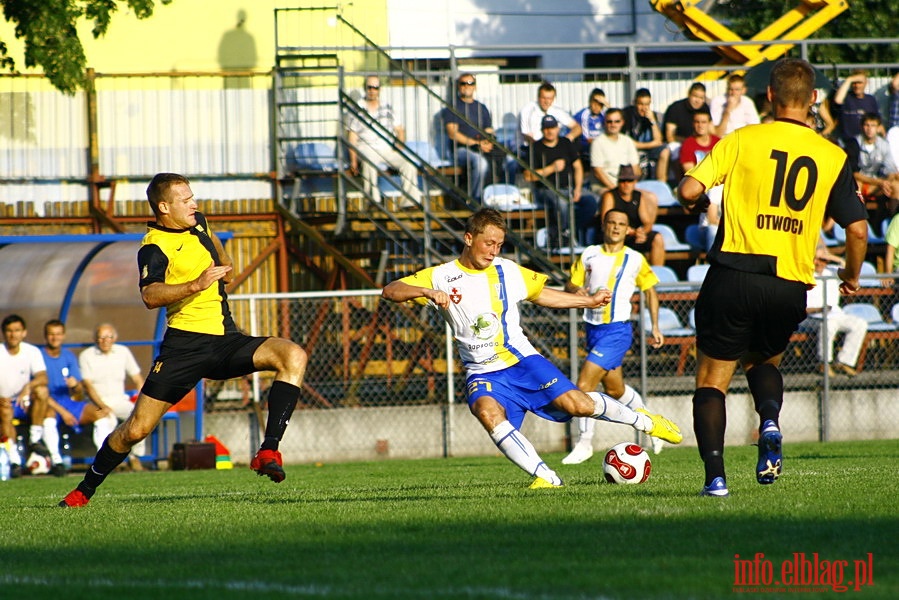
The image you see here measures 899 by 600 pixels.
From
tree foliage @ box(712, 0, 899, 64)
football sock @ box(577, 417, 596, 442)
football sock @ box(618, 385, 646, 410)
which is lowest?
football sock @ box(577, 417, 596, 442)

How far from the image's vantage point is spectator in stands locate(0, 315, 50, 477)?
51.9ft

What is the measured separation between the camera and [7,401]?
1575 centimetres

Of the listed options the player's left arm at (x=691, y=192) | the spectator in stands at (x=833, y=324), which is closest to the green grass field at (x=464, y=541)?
the player's left arm at (x=691, y=192)

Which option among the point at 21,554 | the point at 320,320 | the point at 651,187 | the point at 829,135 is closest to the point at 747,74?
the point at 829,135

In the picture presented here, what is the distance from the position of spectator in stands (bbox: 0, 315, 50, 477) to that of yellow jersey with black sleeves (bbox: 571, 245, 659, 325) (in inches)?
248

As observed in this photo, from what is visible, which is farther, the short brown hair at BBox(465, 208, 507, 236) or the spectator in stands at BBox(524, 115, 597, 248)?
the spectator in stands at BBox(524, 115, 597, 248)

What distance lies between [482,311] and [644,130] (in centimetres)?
1179

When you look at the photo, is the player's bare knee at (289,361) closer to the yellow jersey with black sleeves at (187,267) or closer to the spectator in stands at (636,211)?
the yellow jersey with black sleeves at (187,267)

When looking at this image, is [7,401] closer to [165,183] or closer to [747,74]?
[165,183]

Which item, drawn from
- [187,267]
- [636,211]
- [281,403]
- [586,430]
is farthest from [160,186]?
[636,211]

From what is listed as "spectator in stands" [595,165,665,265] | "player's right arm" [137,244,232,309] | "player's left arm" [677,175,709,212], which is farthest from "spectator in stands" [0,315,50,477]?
"player's left arm" [677,175,709,212]

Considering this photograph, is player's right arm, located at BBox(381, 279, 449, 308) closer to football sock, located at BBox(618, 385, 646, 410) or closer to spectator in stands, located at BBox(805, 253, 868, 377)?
football sock, located at BBox(618, 385, 646, 410)

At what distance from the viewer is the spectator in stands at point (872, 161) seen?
1988 centimetres

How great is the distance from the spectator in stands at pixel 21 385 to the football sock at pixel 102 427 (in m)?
0.47
